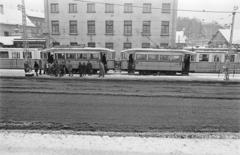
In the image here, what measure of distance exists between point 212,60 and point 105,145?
29.2 m

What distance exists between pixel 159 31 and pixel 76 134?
35.6m

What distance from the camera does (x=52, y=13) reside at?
40094 mm

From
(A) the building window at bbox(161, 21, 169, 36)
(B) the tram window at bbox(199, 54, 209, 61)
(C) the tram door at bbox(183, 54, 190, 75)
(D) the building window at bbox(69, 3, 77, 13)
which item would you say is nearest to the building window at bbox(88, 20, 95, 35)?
(D) the building window at bbox(69, 3, 77, 13)

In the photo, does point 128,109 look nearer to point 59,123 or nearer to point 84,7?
point 59,123

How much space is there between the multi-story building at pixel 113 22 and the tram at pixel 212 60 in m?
8.76

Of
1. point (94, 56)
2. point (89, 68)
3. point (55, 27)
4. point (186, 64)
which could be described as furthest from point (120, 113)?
point (55, 27)

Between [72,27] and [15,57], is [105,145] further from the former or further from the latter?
[72,27]

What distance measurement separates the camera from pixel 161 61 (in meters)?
25.5

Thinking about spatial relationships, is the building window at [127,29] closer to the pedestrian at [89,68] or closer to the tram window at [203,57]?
the tram window at [203,57]

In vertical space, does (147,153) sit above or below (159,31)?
below

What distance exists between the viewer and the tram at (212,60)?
2922 cm

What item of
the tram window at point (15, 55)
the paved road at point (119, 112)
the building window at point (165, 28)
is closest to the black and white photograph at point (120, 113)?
the paved road at point (119, 112)

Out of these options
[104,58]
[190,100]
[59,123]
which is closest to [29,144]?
[59,123]

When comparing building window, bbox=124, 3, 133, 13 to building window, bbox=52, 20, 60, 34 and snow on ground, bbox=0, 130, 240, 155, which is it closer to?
building window, bbox=52, 20, 60, 34
